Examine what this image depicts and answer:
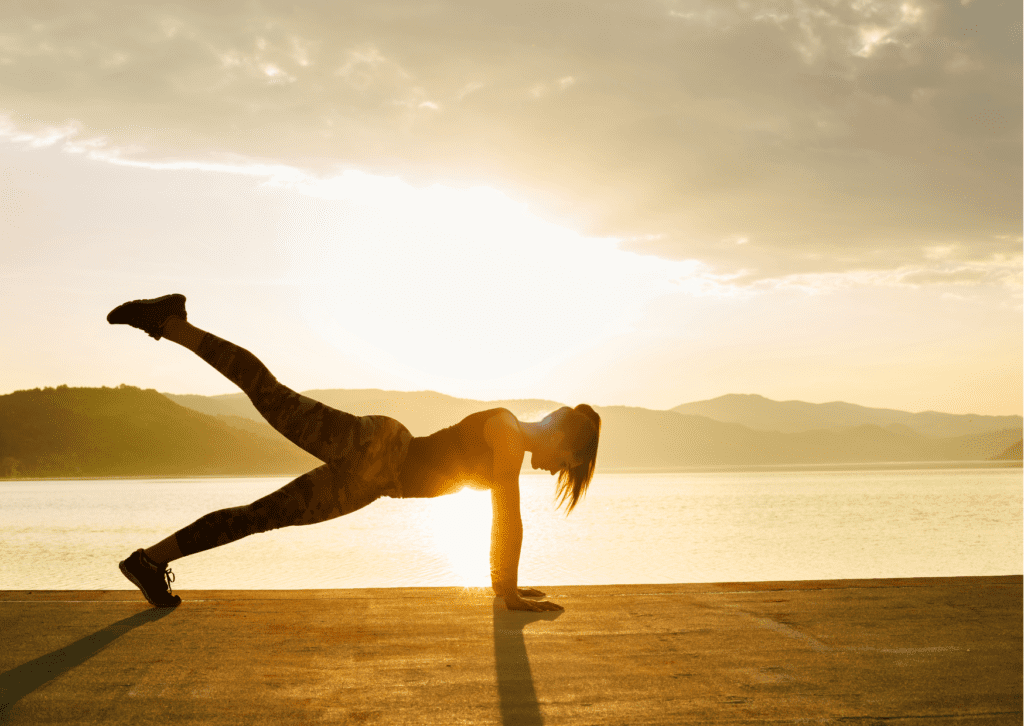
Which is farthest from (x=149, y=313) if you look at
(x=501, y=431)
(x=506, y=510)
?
(x=506, y=510)

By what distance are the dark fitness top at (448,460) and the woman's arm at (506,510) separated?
0.07m

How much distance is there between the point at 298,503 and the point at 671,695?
2.30m

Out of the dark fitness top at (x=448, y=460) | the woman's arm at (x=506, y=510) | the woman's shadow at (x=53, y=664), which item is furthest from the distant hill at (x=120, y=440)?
the dark fitness top at (x=448, y=460)

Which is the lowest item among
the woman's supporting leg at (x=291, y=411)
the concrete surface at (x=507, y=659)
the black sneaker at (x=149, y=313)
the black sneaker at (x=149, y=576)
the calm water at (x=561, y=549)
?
the calm water at (x=561, y=549)

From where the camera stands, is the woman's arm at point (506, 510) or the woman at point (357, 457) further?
the woman's arm at point (506, 510)

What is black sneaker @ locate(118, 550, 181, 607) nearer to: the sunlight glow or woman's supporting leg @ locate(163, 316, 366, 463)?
woman's supporting leg @ locate(163, 316, 366, 463)

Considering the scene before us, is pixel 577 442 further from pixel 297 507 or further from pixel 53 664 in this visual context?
pixel 53 664

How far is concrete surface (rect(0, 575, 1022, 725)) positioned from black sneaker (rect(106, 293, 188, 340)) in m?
1.69

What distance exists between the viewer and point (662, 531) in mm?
22312

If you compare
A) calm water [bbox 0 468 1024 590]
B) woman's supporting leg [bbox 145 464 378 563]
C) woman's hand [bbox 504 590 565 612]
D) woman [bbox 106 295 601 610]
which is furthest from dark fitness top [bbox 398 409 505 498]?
calm water [bbox 0 468 1024 590]

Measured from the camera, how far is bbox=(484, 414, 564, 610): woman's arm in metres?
4.50

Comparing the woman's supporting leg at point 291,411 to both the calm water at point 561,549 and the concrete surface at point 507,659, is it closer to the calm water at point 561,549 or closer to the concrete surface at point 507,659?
the concrete surface at point 507,659

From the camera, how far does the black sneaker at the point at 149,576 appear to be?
4.70 meters

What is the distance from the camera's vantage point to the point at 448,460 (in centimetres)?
449
